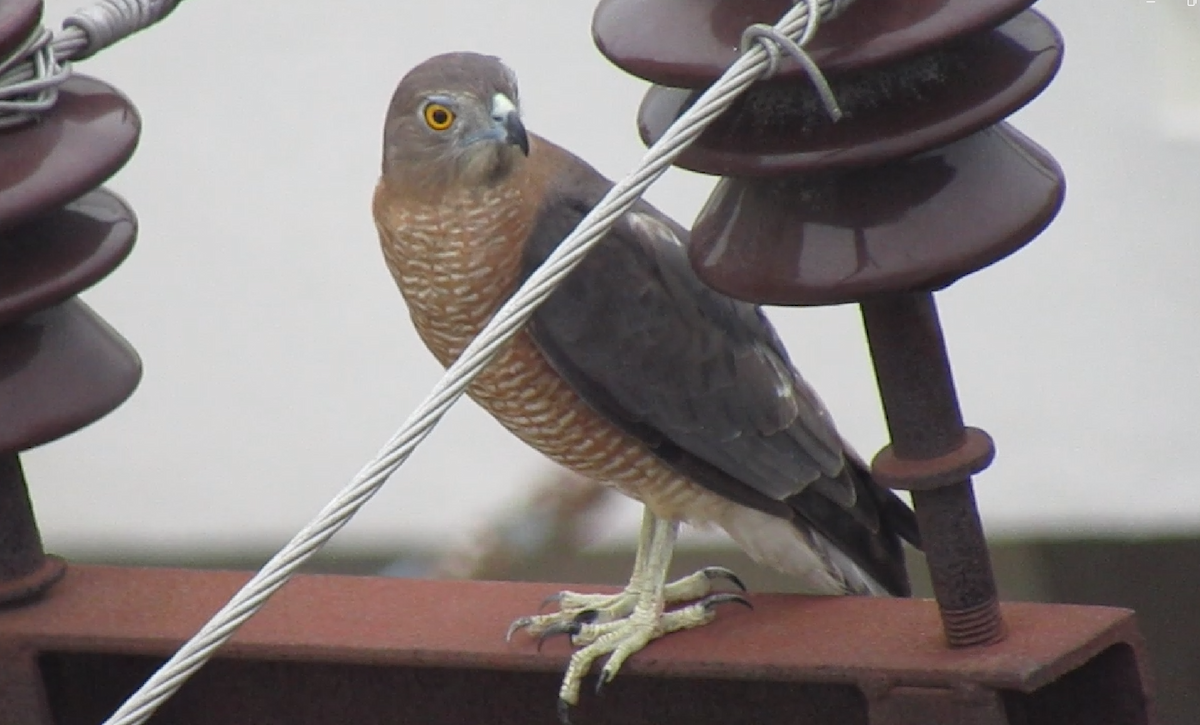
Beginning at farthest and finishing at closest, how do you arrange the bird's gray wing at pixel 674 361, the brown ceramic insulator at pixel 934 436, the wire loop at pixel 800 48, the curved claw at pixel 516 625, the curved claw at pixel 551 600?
1. the bird's gray wing at pixel 674 361
2. the curved claw at pixel 551 600
3. the curved claw at pixel 516 625
4. the brown ceramic insulator at pixel 934 436
5. the wire loop at pixel 800 48

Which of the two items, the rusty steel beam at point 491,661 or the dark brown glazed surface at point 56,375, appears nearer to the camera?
the rusty steel beam at point 491,661

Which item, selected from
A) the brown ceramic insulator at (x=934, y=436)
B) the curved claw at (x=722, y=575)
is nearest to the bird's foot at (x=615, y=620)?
the curved claw at (x=722, y=575)

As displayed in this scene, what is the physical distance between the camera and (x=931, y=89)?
1.88m

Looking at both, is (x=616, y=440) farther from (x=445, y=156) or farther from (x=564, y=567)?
(x=564, y=567)

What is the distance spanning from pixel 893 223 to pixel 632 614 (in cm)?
104

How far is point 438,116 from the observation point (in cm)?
283

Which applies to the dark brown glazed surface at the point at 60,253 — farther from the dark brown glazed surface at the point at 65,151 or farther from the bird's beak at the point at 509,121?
the bird's beak at the point at 509,121

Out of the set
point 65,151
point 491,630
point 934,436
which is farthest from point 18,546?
point 934,436

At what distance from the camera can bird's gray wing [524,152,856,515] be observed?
284 centimetres

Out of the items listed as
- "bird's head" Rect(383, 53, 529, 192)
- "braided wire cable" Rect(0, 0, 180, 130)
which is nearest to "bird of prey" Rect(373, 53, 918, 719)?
"bird's head" Rect(383, 53, 529, 192)

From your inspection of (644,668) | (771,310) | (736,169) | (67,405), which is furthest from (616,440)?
(771,310)

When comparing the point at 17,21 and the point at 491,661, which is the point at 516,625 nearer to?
the point at 491,661

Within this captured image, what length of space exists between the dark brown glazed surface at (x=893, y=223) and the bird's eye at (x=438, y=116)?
3.01ft

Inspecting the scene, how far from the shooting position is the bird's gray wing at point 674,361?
284 cm
